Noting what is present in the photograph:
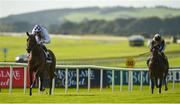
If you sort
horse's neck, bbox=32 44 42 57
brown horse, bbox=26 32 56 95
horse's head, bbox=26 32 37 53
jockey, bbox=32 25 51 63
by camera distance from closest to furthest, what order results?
horse's head, bbox=26 32 37 53 → brown horse, bbox=26 32 56 95 → horse's neck, bbox=32 44 42 57 → jockey, bbox=32 25 51 63

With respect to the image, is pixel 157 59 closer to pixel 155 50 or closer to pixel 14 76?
pixel 155 50

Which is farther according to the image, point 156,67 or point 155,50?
point 156,67

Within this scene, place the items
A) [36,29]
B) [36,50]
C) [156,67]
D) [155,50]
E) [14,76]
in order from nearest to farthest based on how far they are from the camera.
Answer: [36,50] → [36,29] → [155,50] → [156,67] → [14,76]

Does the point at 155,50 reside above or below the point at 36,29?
below

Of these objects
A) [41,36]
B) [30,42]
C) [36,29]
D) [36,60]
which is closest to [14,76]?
[41,36]

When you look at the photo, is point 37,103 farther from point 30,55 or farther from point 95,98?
point 30,55

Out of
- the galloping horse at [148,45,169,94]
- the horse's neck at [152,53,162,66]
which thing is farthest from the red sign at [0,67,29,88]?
the horse's neck at [152,53,162,66]

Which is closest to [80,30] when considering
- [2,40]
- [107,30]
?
[107,30]

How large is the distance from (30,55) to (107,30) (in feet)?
558

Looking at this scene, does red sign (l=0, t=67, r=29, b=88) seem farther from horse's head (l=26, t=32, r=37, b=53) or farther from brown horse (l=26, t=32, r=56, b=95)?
horse's head (l=26, t=32, r=37, b=53)

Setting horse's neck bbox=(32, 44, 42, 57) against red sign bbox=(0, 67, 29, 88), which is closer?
horse's neck bbox=(32, 44, 42, 57)

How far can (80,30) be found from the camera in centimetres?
19950

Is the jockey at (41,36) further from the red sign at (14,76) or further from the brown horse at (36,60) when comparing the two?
the red sign at (14,76)

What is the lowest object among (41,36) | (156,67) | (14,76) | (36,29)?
(14,76)
